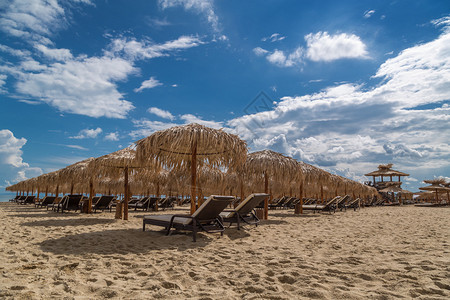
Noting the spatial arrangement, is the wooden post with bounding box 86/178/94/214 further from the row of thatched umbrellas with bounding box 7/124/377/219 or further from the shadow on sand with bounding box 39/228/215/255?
the shadow on sand with bounding box 39/228/215/255

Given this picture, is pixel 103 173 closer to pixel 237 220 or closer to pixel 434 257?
pixel 237 220

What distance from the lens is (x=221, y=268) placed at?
278cm

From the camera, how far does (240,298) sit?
2.02 metres

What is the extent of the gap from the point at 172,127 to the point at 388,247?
4.33 m

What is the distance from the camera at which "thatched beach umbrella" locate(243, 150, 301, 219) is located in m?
8.00

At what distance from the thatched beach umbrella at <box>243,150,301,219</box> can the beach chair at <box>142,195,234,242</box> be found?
139 inches

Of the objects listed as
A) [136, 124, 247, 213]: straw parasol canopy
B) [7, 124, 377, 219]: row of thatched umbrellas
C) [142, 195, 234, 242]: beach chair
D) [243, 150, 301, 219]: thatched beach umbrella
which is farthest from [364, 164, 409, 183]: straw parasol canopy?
[142, 195, 234, 242]: beach chair

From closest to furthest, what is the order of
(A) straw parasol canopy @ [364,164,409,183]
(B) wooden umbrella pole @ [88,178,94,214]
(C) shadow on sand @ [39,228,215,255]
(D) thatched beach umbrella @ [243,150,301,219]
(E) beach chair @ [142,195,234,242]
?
(C) shadow on sand @ [39,228,215,255]
(E) beach chair @ [142,195,234,242]
(D) thatched beach umbrella @ [243,150,301,219]
(B) wooden umbrella pole @ [88,178,94,214]
(A) straw parasol canopy @ [364,164,409,183]

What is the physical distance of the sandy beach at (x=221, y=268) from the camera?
2072mm

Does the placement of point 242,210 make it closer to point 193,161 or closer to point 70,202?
point 193,161

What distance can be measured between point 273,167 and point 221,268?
18.0ft

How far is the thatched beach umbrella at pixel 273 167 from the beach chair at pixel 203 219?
3.52m

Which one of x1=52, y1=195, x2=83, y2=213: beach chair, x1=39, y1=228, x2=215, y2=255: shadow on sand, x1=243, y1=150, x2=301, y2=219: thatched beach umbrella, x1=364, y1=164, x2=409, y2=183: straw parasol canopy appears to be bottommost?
x1=39, y1=228, x2=215, y2=255: shadow on sand

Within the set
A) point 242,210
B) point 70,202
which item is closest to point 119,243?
point 242,210
